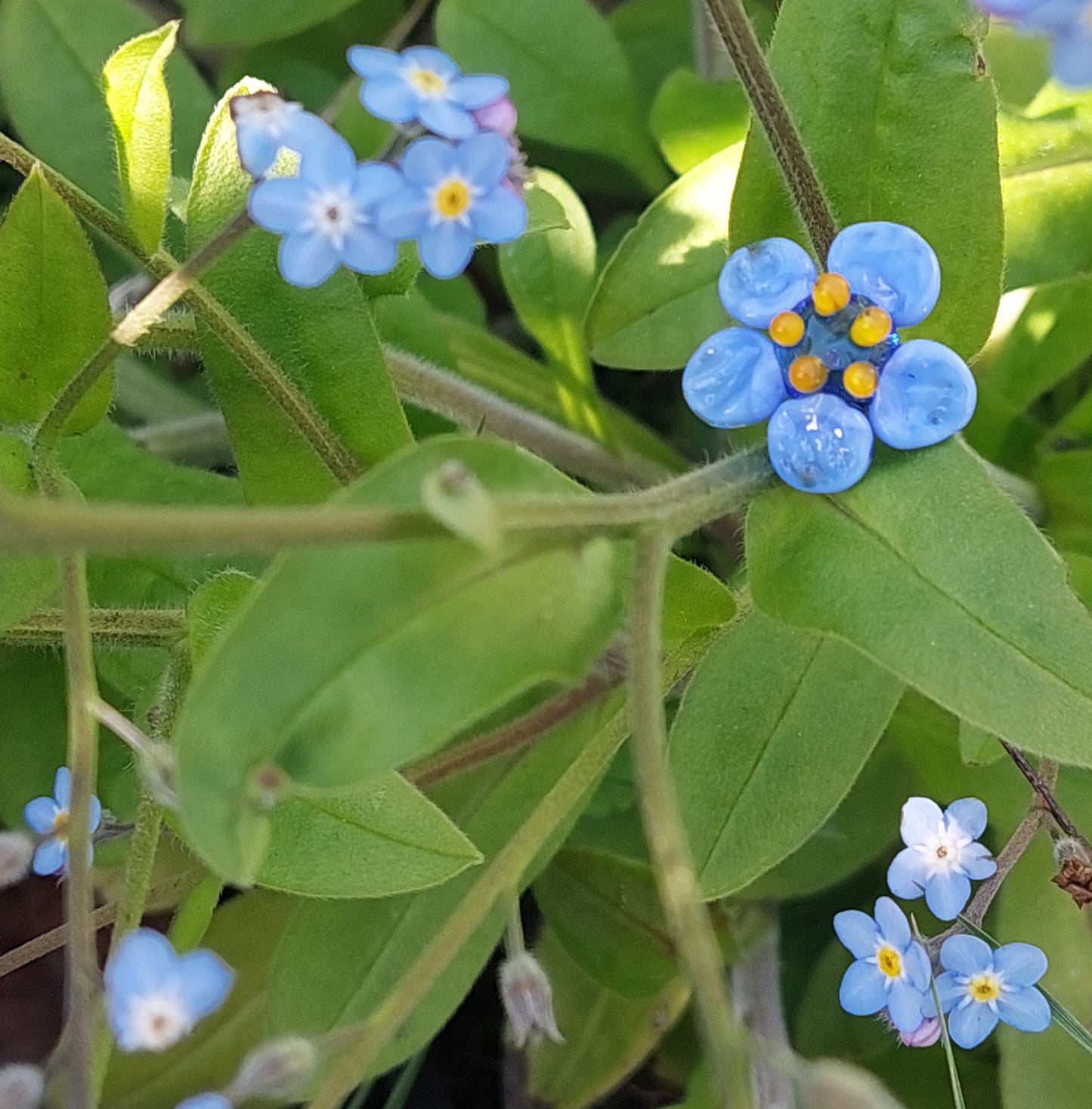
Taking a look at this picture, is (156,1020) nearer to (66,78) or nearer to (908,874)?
(908,874)

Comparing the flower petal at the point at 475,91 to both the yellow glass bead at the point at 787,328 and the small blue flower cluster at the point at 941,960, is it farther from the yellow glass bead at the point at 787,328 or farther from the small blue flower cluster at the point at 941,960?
the small blue flower cluster at the point at 941,960

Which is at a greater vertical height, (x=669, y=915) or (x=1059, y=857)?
(x=669, y=915)

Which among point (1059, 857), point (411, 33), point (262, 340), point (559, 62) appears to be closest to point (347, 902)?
point (262, 340)

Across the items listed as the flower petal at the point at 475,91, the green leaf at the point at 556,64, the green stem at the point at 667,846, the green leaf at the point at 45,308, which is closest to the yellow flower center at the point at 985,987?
the green stem at the point at 667,846

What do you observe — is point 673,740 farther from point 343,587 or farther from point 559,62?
point 559,62

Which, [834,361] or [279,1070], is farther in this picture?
[834,361]

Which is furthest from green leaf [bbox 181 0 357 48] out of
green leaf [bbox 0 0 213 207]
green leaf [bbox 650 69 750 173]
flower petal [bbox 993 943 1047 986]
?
flower petal [bbox 993 943 1047 986]

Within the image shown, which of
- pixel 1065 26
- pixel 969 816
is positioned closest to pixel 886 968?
pixel 969 816

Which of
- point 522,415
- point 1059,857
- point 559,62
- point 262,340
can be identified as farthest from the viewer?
point 559,62
